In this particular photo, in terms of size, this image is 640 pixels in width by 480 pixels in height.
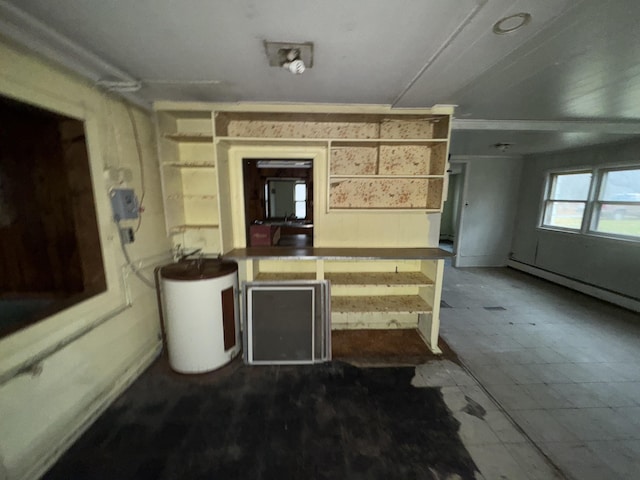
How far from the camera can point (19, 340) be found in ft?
4.18

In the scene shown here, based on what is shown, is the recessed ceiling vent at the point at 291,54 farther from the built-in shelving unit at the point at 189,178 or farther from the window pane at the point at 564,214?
the window pane at the point at 564,214

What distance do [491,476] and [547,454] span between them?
0.45m

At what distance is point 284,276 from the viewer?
2598mm

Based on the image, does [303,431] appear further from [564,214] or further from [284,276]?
[564,214]

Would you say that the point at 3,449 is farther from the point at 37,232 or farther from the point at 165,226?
the point at 165,226

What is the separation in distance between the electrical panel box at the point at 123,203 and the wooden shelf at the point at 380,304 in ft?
6.30

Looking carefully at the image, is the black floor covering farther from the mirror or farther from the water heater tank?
the mirror

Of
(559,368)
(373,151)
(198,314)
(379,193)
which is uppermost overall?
(373,151)

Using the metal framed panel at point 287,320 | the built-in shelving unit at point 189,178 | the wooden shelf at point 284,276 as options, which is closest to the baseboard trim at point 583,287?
the metal framed panel at point 287,320

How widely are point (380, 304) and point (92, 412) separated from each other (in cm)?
240

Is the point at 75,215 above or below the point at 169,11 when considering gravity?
below

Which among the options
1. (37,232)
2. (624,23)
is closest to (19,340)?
(37,232)

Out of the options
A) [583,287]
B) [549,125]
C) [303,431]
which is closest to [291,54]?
[303,431]

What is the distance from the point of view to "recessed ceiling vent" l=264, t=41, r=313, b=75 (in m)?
1.34
